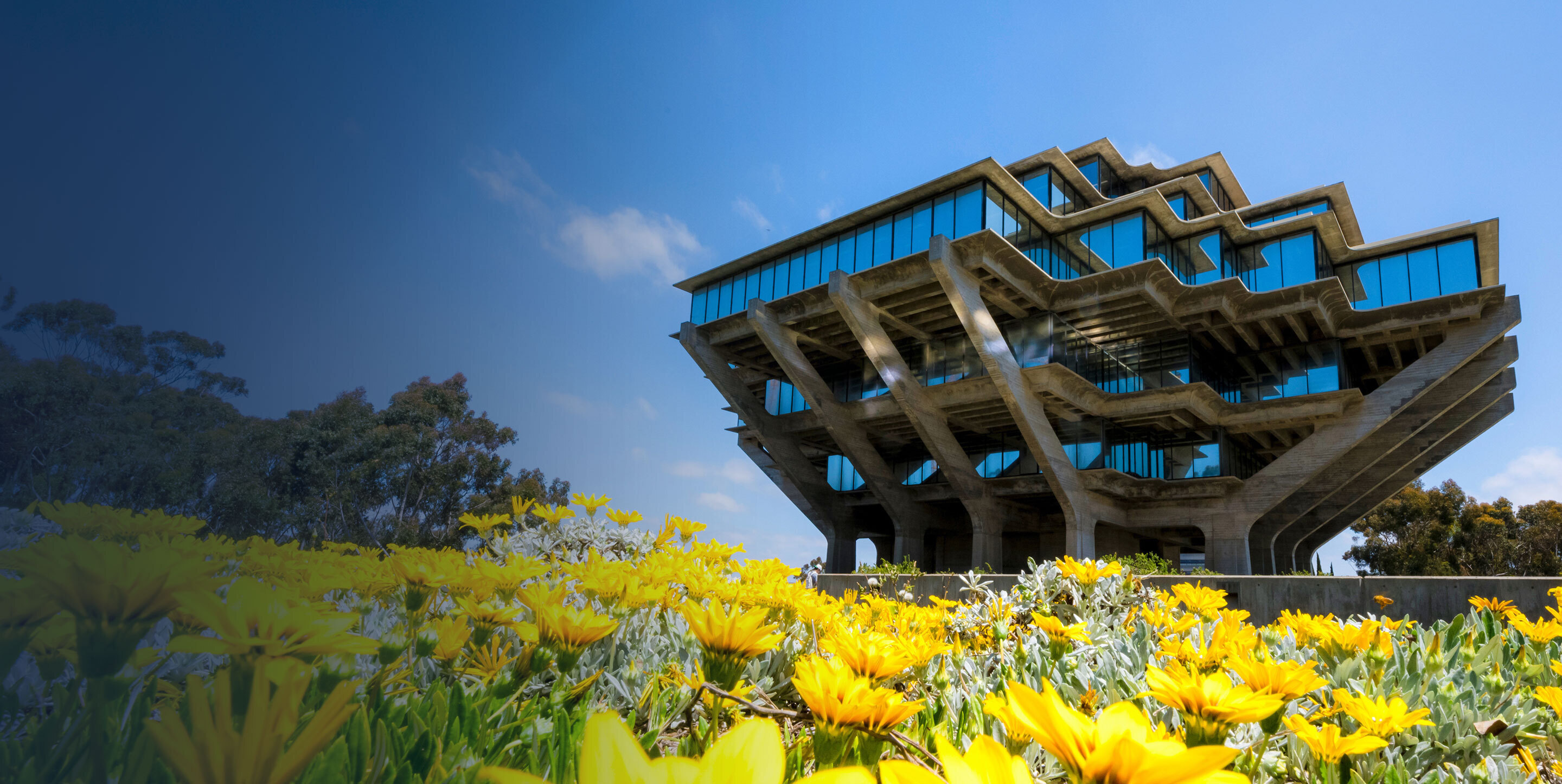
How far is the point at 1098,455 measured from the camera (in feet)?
73.0

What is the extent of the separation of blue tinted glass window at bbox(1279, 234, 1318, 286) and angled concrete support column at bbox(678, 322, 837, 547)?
1627 cm

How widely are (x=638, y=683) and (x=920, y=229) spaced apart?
20.1m

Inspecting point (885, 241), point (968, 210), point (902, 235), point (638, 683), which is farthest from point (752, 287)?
point (638, 683)

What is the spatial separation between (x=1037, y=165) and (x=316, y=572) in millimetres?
25234

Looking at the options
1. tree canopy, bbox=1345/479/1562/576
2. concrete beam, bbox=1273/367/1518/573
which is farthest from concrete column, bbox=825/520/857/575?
tree canopy, bbox=1345/479/1562/576

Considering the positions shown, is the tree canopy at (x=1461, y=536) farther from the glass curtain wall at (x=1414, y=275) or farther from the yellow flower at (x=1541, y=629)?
the yellow flower at (x=1541, y=629)

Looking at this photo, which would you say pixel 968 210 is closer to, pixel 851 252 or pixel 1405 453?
pixel 851 252

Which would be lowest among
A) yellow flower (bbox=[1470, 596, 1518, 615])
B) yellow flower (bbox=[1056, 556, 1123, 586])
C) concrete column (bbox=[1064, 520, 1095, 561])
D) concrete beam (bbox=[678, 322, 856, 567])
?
yellow flower (bbox=[1470, 596, 1518, 615])

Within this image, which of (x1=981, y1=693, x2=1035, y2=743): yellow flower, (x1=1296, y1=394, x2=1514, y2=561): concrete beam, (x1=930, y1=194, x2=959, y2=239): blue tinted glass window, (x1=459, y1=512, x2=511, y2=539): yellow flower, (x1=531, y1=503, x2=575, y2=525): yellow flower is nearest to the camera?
(x1=981, y1=693, x2=1035, y2=743): yellow flower

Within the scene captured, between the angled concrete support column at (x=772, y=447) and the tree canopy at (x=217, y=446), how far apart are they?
604cm

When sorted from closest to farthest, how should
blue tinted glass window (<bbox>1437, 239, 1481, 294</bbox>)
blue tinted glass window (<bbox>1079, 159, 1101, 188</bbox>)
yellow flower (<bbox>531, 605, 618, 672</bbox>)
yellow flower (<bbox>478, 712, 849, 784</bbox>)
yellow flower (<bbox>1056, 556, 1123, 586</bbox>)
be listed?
yellow flower (<bbox>478, 712, 849, 784</bbox>)
yellow flower (<bbox>531, 605, 618, 672</bbox>)
yellow flower (<bbox>1056, 556, 1123, 586</bbox>)
blue tinted glass window (<bbox>1437, 239, 1481, 294</bbox>)
blue tinted glass window (<bbox>1079, 159, 1101, 188</bbox>)

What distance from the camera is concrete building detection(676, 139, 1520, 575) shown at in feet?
66.8

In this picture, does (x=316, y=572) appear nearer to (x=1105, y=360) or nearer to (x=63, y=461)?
(x=63, y=461)

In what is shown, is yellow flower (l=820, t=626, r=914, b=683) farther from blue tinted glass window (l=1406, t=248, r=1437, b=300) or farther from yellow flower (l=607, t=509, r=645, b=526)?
blue tinted glass window (l=1406, t=248, r=1437, b=300)
